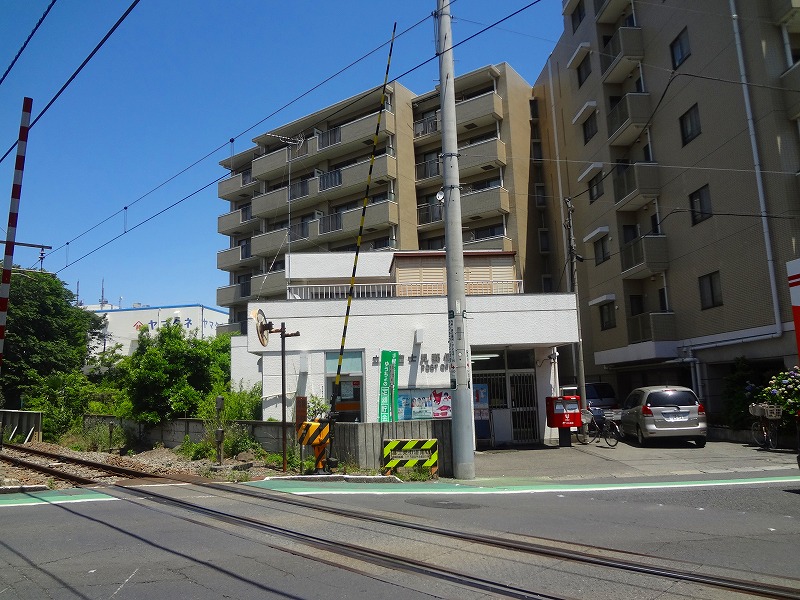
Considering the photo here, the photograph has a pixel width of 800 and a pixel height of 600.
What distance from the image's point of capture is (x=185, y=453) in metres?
18.4

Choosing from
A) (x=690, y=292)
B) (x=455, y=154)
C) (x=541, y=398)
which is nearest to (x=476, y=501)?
(x=455, y=154)

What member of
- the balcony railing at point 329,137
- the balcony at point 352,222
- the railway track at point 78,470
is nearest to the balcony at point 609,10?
the balcony at point 352,222

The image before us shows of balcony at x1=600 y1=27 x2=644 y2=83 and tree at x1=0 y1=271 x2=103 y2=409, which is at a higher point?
balcony at x1=600 y1=27 x2=644 y2=83

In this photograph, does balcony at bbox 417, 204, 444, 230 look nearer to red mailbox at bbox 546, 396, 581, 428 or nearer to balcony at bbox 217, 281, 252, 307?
balcony at bbox 217, 281, 252, 307

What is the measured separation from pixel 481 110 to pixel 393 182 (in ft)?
22.5

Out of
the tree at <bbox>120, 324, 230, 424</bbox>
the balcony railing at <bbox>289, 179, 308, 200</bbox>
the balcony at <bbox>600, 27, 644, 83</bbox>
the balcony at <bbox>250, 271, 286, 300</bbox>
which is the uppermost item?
the balcony at <bbox>600, 27, 644, 83</bbox>

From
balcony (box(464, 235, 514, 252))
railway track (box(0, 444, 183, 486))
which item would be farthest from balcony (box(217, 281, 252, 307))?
railway track (box(0, 444, 183, 486))

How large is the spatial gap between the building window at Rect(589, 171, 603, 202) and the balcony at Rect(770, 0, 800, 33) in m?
11.5

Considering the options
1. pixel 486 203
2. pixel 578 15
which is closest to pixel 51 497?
pixel 486 203

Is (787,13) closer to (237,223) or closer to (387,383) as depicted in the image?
(387,383)

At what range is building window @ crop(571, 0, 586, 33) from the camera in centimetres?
3400

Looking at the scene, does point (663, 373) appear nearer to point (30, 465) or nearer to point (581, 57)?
point (581, 57)

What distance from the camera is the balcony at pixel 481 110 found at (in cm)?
3706

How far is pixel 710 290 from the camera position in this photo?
2397 centimetres
